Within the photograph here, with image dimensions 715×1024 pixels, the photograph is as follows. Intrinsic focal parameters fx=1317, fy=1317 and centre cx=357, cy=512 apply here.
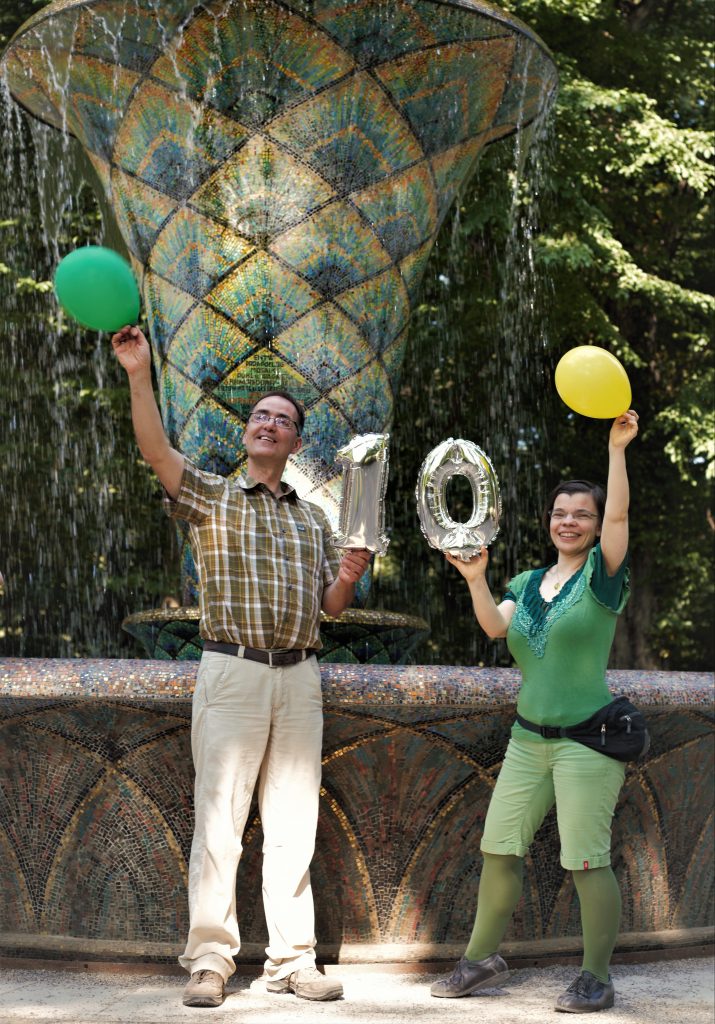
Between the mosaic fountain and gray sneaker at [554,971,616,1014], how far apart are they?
0.43 metres

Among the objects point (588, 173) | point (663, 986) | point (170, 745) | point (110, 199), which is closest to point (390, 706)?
Result: point (170, 745)

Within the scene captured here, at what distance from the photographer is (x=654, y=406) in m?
12.9

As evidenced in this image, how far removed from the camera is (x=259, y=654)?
3.29 metres

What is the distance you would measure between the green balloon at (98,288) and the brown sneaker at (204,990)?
5.07 feet

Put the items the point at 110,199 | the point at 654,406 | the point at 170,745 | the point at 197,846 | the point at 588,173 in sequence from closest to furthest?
the point at 197,846 → the point at 170,745 → the point at 110,199 → the point at 588,173 → the point at 654,406

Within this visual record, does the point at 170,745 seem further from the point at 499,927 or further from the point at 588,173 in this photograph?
the point at 588,173

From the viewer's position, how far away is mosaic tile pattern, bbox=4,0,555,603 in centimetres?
444

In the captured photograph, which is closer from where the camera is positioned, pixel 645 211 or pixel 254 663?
pixel 254 663

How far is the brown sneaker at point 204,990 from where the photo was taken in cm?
304


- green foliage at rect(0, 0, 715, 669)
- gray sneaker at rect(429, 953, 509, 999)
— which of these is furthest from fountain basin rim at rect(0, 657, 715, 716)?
green foliage at rect(0, 0, 715, 669)

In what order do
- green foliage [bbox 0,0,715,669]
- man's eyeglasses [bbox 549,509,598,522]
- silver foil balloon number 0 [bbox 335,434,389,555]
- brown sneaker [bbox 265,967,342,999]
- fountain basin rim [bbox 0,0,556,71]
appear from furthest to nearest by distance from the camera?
1. green foliage [bbox 0,0,715,669]
2. fountain basin rim [bbox 0,0,556,71]
3. man's eyeglasses [bbox 549,509,598,522]
4. silver foil balloon number 0 [bbox 335,434,389,555]
5. brown sneaker [bbox 265,967,342,999]

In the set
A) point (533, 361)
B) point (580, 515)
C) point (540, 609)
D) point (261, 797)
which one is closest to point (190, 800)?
point (261, 797)

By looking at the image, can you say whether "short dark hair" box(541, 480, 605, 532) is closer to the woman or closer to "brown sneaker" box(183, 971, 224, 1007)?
the woman

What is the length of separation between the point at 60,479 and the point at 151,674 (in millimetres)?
8807
